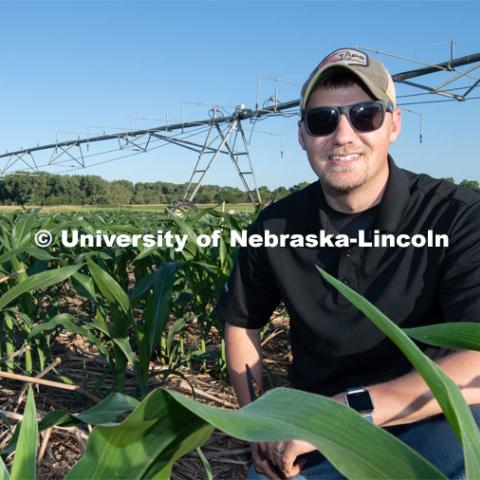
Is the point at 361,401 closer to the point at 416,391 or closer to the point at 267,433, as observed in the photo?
the point at 416,391

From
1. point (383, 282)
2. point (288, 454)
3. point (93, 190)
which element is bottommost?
point (288, 454)

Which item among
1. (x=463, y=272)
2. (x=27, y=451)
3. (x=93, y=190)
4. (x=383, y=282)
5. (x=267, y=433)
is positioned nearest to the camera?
(x=267, y=433)

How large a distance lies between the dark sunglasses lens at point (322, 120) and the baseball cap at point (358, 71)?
0.23 feet

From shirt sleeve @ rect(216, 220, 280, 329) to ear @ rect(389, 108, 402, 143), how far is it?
54 cm

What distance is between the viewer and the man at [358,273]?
1.36m

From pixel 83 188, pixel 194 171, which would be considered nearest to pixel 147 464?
pixel 194 171

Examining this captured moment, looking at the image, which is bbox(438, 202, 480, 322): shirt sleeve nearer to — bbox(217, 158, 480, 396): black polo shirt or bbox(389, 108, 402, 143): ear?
bbox(217, 158, 480, 396): black polo shirt

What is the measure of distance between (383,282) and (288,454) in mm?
557

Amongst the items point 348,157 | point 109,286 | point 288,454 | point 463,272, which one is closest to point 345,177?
point 348,157

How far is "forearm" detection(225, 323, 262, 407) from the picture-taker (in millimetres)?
1813

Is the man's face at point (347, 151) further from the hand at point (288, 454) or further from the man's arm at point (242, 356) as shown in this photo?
the hand at point (288, 454)

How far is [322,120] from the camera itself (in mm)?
1677

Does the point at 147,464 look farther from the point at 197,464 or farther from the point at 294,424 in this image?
the point at 197,464

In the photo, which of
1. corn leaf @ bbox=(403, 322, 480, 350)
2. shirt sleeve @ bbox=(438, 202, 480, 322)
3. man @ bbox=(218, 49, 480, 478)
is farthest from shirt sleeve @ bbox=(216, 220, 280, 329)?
corn leaf @ bbox=(403, 322, 480, 350)
